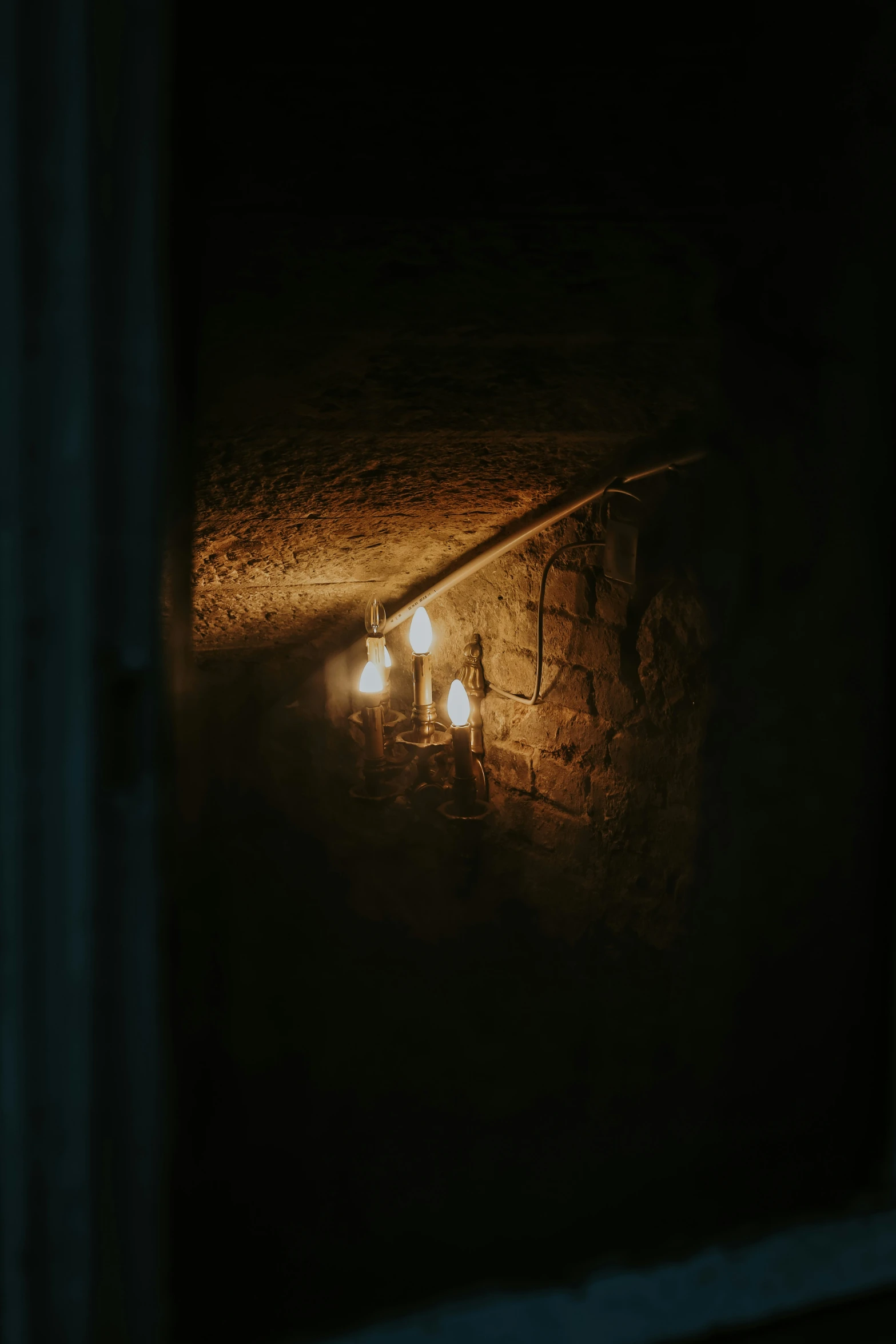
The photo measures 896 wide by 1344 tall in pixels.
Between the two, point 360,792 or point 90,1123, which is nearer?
point 90,1123

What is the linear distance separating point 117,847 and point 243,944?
2.66 m

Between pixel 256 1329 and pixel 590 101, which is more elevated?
pixel 590 101

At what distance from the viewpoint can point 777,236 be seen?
1005 millimetres

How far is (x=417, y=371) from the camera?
4.91ft

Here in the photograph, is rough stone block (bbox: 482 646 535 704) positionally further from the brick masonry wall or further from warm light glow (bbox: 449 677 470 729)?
warm light glow (bbox: 449 677 470 729)

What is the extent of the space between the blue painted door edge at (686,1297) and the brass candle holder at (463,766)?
1.89 m

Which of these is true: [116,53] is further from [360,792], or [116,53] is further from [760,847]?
[360,792]

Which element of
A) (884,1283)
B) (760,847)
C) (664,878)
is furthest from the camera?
(664,878)

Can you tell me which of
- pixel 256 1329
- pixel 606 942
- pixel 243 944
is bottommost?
pixel 256 1329

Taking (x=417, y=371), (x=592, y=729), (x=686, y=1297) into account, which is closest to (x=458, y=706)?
(x=592, y=729)

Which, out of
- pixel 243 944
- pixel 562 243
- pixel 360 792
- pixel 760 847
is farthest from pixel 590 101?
pixel 243 944

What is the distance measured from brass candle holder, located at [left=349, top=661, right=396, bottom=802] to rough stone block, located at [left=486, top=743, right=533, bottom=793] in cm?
35

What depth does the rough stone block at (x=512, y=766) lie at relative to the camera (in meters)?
2.56

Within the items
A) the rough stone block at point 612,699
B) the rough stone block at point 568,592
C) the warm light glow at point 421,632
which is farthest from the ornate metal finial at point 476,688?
the rough stone block at point 612,699
